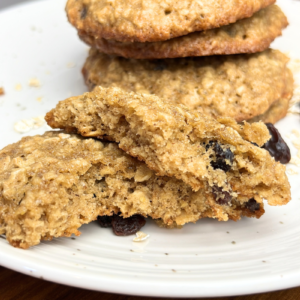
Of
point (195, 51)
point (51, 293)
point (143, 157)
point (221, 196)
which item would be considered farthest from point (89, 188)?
point (195, 51)

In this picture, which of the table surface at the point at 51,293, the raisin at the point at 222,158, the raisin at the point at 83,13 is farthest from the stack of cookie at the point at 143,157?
the table surface at the point at 51,293

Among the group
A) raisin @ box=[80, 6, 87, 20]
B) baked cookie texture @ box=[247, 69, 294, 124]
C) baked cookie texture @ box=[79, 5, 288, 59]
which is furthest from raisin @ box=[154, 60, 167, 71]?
baked cookie texture @ box=[247, 69, 294, 124]

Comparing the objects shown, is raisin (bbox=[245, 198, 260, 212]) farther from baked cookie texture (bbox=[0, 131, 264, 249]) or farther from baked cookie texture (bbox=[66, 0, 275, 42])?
baked cookie texture (bbox=[66, 0, 275, 42])

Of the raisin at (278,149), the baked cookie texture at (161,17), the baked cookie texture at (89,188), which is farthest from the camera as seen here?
the raisin at (278,149)

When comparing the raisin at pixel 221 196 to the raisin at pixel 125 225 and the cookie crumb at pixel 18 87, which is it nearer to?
the raisin at pixel 125 225

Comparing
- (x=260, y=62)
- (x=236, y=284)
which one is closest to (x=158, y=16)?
(x=260, y=62)

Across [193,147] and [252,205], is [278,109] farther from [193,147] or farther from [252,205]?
[193,147]

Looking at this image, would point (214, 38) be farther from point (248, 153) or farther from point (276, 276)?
point (276, 276)
